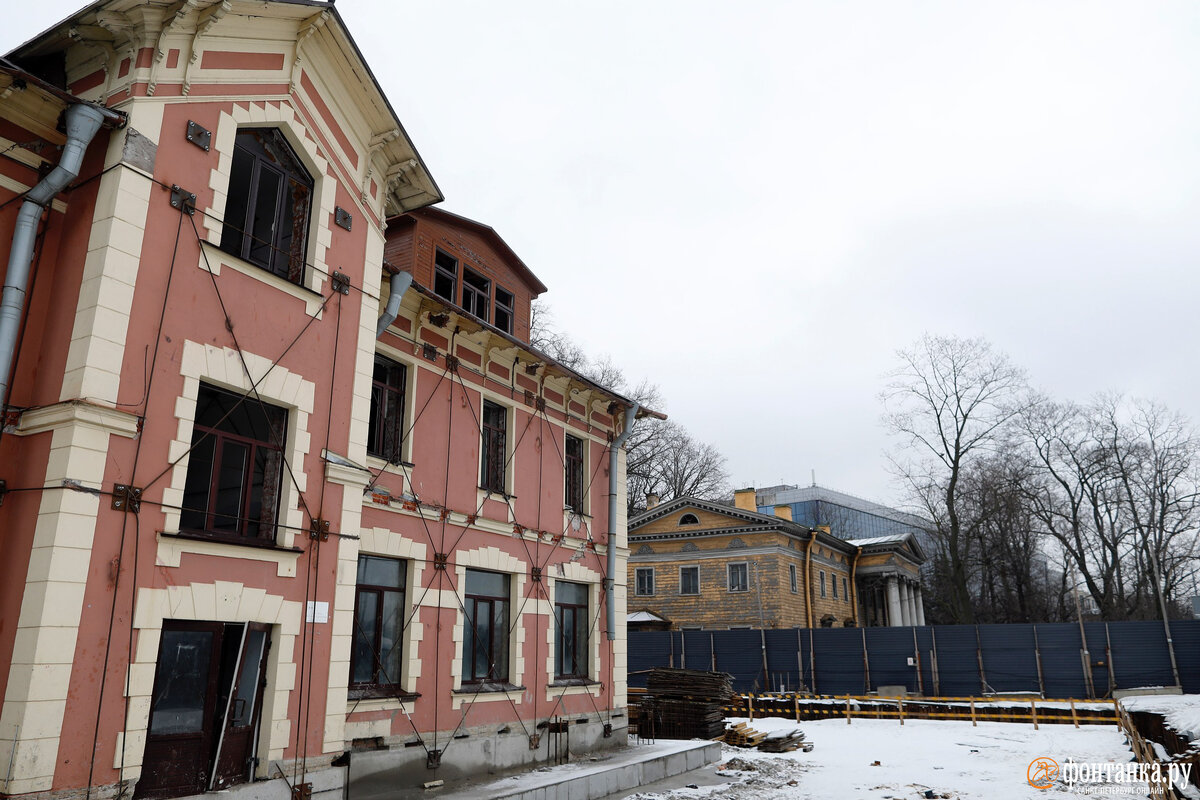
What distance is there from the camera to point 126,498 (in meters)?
7.45

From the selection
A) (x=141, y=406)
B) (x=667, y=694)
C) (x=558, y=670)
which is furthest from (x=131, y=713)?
(x=667, y=694)

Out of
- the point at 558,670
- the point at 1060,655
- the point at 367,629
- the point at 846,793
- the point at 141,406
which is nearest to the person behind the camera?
the point at 141,406

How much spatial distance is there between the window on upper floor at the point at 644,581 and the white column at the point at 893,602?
49.7 ft

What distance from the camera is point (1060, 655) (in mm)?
27500

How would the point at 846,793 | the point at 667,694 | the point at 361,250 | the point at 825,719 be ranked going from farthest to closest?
the point at 825,719
the point at 667,694
the point at 846,793
the point at 361,250

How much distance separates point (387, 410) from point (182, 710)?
5440 mm

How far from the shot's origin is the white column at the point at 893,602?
148 feet

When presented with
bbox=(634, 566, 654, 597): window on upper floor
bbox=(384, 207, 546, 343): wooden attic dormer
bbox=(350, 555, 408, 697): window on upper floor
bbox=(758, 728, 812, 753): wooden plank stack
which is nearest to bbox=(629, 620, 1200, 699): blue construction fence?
bbox=(634, 566, 654, 597): window on upper floor

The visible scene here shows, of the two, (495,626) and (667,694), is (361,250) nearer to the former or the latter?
(495,626)

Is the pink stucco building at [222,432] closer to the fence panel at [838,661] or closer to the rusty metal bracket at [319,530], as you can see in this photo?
the rusty metal bracket at [319,530]

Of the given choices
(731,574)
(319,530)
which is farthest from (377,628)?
(731,574)

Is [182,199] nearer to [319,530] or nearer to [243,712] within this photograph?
[319,530]

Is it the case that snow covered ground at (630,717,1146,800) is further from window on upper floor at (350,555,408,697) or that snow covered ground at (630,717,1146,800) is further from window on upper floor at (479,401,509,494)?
window on upper floor at (479,401,509,494)

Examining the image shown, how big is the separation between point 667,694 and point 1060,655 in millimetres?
16369
